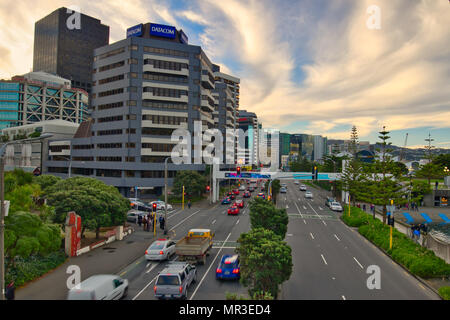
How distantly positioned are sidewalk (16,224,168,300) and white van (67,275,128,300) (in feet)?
10.9

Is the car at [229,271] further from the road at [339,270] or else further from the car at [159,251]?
the car at [159,251]

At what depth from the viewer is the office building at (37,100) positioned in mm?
140125

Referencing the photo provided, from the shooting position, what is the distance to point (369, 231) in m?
35.6

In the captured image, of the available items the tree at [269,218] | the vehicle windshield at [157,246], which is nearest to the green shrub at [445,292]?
the tree at [269,218]

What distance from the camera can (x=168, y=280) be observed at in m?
17.5

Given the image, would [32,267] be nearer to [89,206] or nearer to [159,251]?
[89,206]

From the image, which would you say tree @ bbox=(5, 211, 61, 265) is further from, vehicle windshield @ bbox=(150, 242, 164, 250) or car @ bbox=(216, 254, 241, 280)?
car @ bbox=(216, 254, 241, 280)

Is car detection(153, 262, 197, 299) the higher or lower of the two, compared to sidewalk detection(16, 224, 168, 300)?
higher

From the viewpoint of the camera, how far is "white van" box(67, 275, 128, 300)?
15.0 m

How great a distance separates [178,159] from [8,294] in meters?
61.2

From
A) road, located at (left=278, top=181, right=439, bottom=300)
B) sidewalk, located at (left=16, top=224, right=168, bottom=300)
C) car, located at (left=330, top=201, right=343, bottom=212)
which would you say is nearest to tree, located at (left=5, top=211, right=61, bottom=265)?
sidewalk, located at (left=16, top=224, right=168, bottom=300)

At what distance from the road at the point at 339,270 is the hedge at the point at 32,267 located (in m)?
16.5

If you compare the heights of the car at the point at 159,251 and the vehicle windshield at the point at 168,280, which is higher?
the vehicle windshield at the point at 168,280

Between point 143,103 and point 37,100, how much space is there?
326 ft
